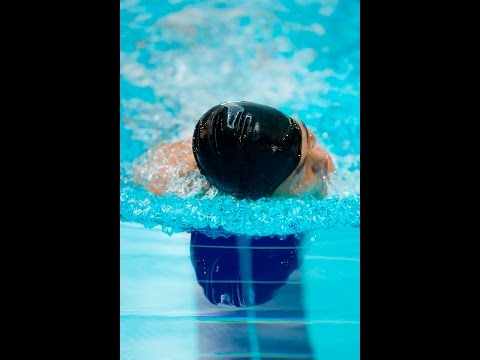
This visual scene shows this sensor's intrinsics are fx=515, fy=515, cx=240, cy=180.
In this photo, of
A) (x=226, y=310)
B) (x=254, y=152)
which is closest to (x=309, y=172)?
(x=254, y=152)

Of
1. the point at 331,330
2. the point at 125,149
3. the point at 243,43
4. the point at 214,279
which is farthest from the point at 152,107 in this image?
the point at 331,330

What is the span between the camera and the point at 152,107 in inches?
44.9

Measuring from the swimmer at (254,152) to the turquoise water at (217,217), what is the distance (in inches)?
2.5

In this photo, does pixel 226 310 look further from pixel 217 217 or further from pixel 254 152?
pixel 254 152

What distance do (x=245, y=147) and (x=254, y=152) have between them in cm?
2

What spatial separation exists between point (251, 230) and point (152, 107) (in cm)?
35

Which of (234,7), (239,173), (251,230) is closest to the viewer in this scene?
(239,173)

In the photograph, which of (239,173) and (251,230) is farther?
(251,230)

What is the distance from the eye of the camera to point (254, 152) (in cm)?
93

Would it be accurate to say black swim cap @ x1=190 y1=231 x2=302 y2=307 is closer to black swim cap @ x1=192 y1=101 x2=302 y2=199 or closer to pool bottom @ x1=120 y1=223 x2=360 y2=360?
pool bottom @ x1=120 y1=223 x2=360 y2=360

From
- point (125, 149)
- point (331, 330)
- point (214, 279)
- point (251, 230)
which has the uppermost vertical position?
point (125, 149)

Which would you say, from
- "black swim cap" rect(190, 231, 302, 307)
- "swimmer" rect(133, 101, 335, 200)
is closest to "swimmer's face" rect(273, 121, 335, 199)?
"swimmer" rect(133, 101, 335, 200)

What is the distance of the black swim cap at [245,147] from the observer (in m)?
0.92

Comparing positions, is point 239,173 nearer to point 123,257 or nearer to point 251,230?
point 251,230
